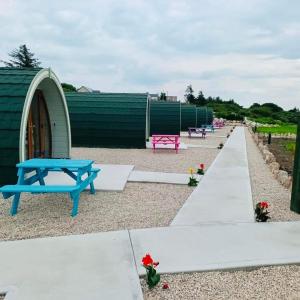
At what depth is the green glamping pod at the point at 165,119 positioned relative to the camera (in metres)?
25.5

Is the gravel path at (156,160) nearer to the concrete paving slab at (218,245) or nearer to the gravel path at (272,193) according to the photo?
the gravel path at (272,193)

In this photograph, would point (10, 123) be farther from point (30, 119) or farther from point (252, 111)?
point (252, 111)

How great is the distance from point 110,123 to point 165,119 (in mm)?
9622

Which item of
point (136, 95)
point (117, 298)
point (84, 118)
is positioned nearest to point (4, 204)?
point (117, 298)

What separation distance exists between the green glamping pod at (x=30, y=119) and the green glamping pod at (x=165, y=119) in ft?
50.2

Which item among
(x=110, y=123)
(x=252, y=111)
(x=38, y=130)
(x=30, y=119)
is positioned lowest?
(x=252, y=111)

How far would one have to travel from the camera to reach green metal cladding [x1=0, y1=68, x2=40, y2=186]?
23.4 ft

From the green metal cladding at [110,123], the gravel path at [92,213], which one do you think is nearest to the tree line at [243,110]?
→ the green metal cladding at [110,123]

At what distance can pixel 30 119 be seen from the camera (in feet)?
31.8

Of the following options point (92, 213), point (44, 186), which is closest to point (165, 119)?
point (92, 213)

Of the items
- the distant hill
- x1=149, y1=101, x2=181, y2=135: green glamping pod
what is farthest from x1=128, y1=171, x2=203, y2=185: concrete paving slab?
the distant hill

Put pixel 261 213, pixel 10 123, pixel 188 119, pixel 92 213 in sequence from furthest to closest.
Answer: pixel 188 119 < pixel 10 123 < pixel 92 213 < pixel 261 213

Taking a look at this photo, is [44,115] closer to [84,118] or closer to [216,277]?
[84,118]

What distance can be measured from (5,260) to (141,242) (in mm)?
1638
